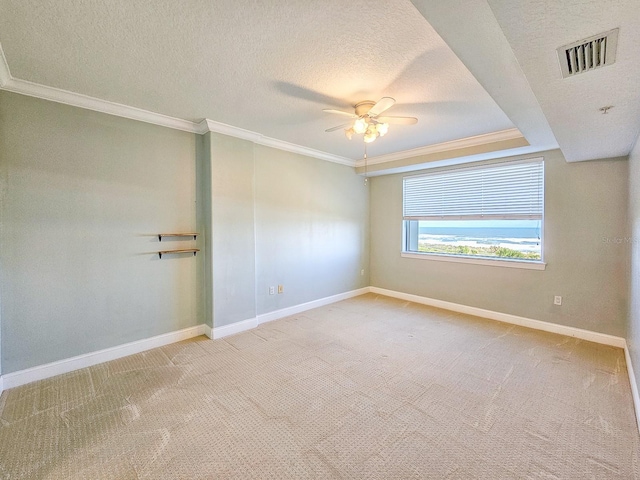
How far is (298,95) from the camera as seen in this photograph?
8.16 ft

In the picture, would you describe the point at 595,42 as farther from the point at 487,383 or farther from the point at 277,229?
the point at 277,229

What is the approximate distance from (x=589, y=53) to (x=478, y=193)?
3.15m

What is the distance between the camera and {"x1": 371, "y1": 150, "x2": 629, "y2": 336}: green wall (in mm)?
3166

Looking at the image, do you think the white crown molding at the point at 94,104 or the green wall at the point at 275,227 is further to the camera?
the green wall at the point at 275,227

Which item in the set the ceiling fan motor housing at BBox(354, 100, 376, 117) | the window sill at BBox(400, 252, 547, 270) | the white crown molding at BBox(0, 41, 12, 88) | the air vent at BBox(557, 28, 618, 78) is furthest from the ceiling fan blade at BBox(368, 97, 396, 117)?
the window sill at BBox(400, 252, 547, 270)

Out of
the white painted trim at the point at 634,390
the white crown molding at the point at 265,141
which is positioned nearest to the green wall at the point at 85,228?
the white crown molding at the point at 265,141

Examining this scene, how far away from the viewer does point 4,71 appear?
208 cm

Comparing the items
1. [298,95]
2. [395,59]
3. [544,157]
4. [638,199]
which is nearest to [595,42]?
[395,59]

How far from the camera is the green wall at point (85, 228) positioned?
2346mm

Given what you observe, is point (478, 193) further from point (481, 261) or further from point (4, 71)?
point (4, 71)

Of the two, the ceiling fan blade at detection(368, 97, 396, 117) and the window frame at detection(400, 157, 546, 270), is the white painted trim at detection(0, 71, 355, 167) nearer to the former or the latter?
the ceiling fan blade at detection(368, 97, 396, 117)

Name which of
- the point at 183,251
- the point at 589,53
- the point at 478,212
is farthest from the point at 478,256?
the point at 183,251

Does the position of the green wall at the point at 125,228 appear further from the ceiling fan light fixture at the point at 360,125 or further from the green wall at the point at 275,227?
the ceiling fan light fixture at the point at 360,125

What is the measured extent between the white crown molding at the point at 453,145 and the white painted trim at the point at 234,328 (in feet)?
10.7
